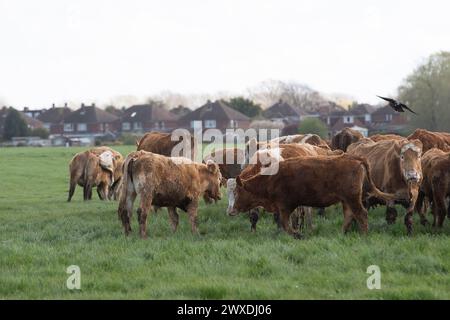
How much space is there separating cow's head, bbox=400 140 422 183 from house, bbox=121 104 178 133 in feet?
376

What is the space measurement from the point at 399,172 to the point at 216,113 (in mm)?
106301

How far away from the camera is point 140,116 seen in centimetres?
13025

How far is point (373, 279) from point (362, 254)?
1473 millimetres

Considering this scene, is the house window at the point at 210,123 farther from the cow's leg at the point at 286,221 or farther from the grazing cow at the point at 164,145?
the cow's leg at the point at 286,221

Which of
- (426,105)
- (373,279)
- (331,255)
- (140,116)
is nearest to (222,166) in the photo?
(331,255)

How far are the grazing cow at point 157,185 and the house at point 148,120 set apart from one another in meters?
113

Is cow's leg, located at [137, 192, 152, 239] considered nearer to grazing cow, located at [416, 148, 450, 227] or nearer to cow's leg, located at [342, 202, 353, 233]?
cow's leg, located at [342, 202, 353, 233]

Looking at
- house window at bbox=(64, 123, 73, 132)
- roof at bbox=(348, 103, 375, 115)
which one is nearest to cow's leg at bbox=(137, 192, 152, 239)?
roof at bbox=(348, 103, 375, 115)

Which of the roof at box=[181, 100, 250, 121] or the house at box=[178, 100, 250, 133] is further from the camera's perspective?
→ the roof at box=[181, 100, 250, 121]

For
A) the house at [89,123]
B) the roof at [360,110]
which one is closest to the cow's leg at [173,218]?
the roof at [360,110]

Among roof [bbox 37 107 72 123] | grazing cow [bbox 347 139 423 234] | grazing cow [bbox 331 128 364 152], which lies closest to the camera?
grazing cow [bbox 347 139 423 234]

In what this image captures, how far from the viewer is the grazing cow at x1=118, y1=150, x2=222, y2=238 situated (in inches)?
530

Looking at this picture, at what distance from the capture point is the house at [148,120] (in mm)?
128750

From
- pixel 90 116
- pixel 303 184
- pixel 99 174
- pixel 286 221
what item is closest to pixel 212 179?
pixel 286 221
